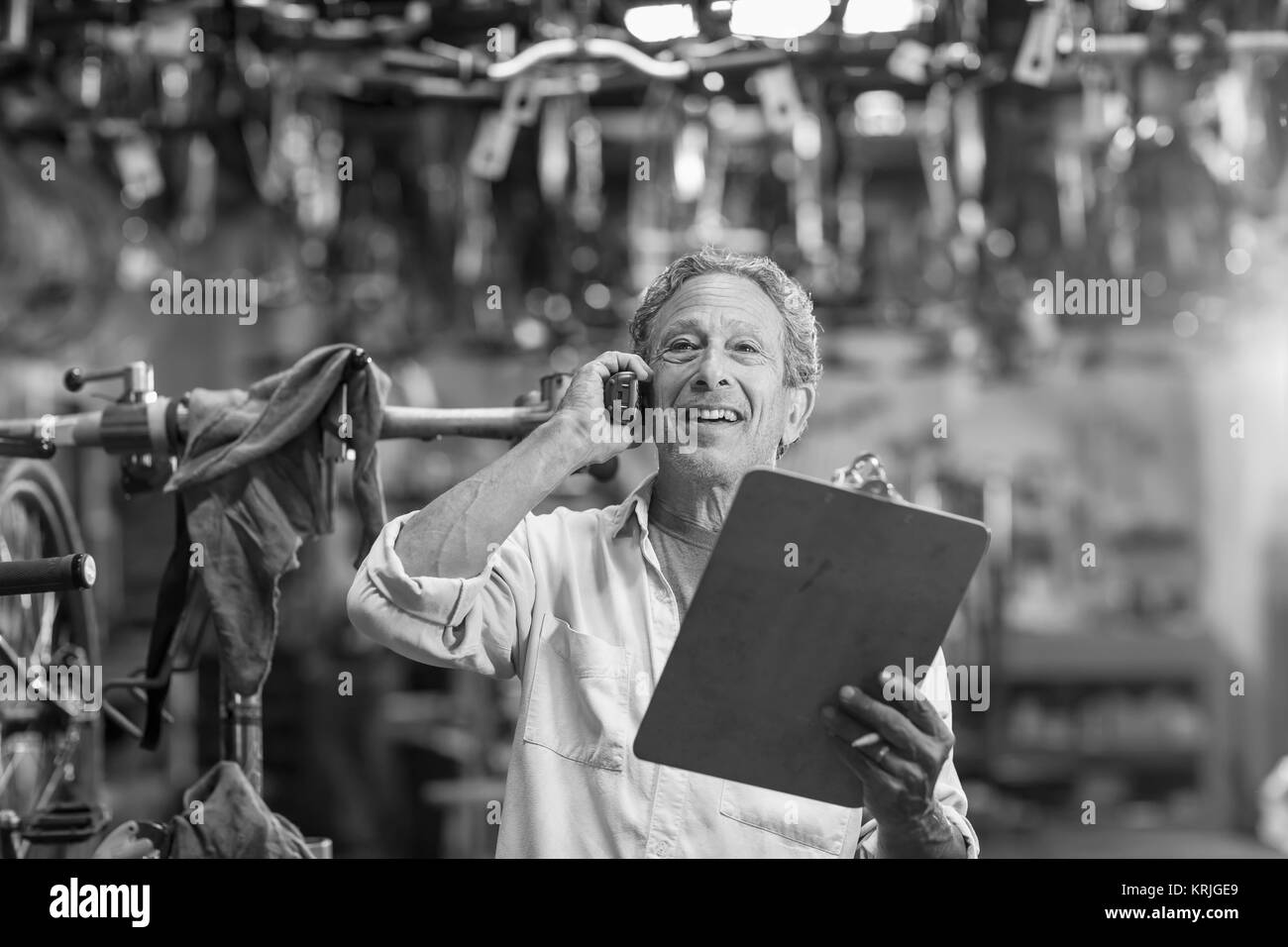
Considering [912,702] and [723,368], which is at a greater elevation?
[723,368]

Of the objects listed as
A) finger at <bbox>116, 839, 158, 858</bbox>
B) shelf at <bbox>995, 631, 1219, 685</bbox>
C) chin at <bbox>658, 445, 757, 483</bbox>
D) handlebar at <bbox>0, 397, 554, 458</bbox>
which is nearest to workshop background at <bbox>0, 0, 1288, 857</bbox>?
shelf at <bbox>995, 631, 1219, 685</bbox>

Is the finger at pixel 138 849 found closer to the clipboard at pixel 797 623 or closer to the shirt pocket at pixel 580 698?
the shirt pocket at pixel 580 698

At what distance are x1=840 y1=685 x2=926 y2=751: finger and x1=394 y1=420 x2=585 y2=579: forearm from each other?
41cm

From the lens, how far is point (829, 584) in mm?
1525

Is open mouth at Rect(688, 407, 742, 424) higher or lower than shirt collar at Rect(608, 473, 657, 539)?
higher

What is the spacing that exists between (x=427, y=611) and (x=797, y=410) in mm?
591

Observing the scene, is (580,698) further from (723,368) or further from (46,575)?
(46,575)

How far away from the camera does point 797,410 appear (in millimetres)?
1967

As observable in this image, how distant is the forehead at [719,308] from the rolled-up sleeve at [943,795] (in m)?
0.46

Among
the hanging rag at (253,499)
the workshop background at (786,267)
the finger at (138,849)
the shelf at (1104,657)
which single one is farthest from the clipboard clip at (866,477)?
the shelf at (1104,657)

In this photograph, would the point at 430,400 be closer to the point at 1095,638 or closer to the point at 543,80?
the point at 543,80

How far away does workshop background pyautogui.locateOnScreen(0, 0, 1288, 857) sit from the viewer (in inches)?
113

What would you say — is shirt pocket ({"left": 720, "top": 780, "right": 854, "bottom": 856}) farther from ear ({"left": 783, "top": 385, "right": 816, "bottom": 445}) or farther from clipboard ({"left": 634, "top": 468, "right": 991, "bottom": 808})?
ear ({"left": 783, "top": 385, "right": 816, "bottom": 445})

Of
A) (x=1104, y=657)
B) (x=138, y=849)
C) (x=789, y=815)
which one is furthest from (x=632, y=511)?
(x=1104, y=657)
